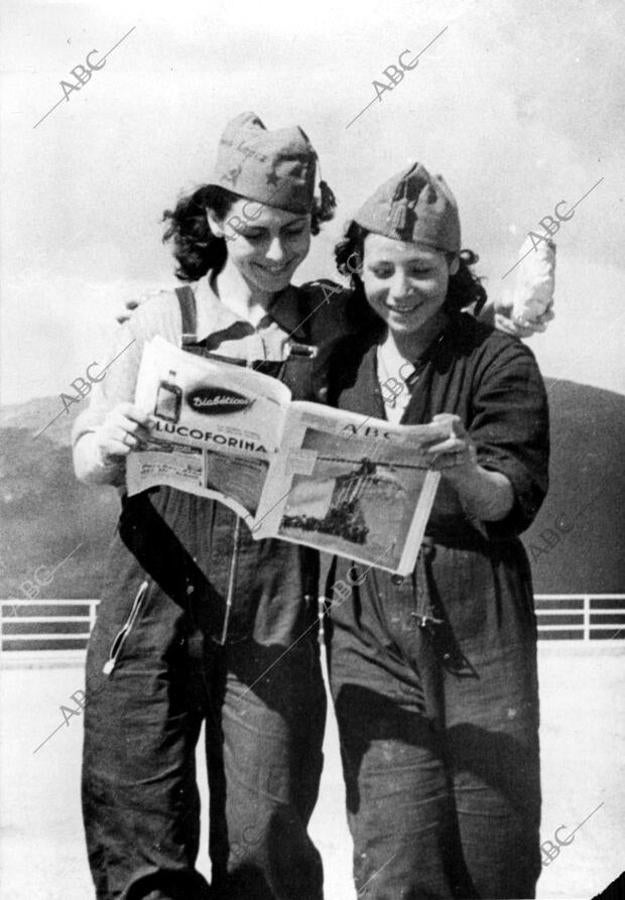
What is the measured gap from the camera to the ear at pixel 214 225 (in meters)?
1.99

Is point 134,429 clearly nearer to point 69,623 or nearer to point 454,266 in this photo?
point 69,623

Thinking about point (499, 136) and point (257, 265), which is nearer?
point (257, 265)

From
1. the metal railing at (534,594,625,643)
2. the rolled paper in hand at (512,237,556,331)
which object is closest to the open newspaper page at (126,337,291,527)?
the rolled paper in hand at (512,237,556,331)

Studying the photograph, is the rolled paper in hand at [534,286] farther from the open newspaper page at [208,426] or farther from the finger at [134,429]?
the finger at [134,429]

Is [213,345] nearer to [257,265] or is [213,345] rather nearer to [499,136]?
[257,265]

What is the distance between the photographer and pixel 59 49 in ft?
6.64

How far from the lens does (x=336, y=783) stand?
2059 millimetres

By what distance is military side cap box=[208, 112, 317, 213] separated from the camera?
195cm

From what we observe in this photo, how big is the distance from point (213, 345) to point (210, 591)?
0.44m

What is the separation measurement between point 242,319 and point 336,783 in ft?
2.85

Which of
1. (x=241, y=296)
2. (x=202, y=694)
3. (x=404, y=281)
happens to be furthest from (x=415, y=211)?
(x=202, y=694)

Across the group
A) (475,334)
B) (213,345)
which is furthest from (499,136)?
(213,345)

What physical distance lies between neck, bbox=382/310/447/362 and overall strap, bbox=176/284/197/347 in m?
0.35

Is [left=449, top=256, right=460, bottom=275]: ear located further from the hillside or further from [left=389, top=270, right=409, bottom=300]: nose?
the hillside
